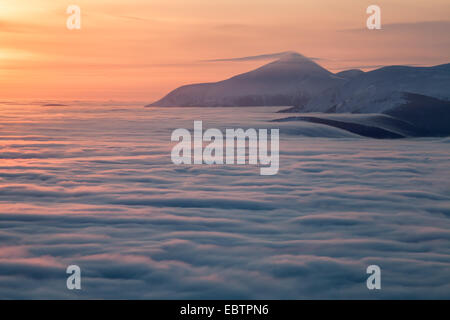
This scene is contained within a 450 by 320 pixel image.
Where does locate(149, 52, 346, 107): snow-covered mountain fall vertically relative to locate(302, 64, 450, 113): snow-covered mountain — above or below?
above

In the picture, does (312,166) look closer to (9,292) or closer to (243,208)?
(243,208)

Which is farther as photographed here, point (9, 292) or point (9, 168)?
point (9, 168)

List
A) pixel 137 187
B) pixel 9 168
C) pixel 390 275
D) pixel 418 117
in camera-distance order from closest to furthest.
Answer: pixel 390 275 → pixel 137 187 → pixel 9 168 → pixel 418 117

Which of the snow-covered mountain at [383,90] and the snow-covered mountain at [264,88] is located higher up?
the snow-covered mountain at [264,88]

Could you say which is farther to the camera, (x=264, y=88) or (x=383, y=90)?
(x=264, y=88)

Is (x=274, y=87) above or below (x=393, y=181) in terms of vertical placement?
above

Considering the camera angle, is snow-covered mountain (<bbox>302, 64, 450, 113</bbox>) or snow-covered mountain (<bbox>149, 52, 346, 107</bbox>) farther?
snow-covered mountain (<bbox>149, 52, 346, 107</bbox>)

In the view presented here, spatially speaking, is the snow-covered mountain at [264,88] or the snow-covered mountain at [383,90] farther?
the snow-covered mountain at [264,88]
